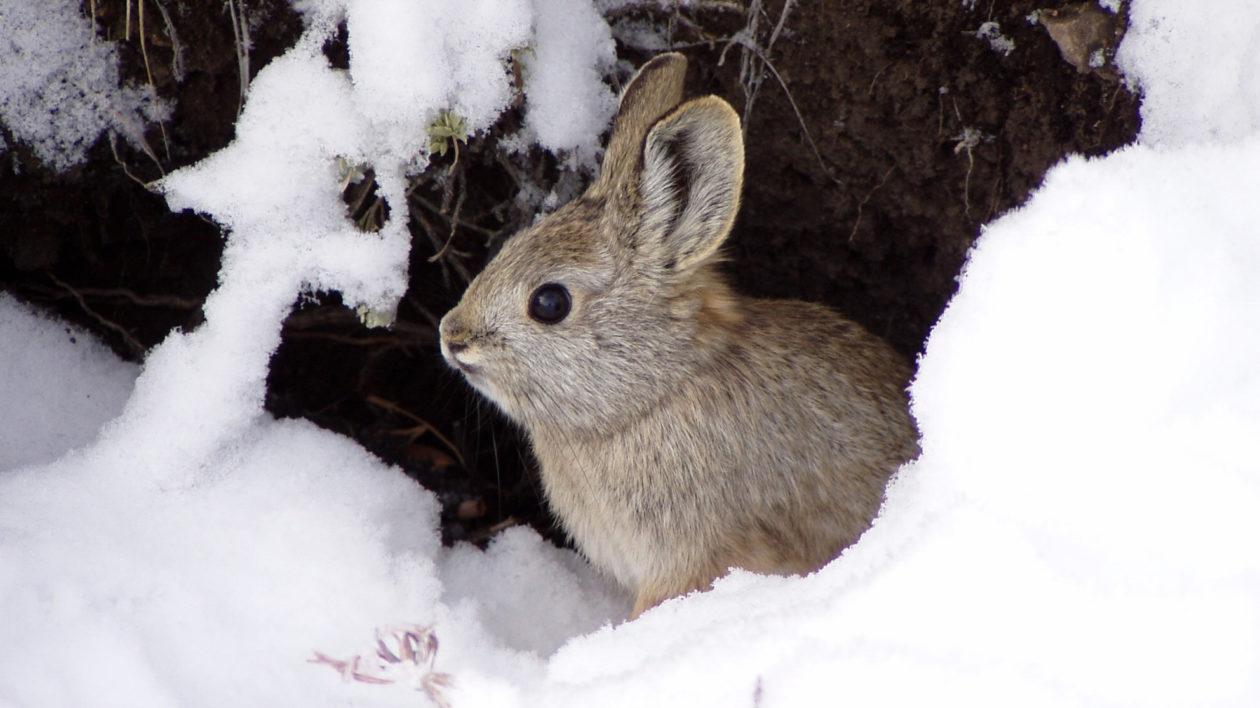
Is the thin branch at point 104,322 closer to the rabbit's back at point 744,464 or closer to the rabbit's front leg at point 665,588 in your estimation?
the rabbit's back at point 744,464

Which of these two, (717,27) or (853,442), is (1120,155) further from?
(717,27)

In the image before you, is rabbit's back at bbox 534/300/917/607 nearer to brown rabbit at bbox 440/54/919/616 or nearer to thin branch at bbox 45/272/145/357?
brown rabbit at bbox 440/54/919/616

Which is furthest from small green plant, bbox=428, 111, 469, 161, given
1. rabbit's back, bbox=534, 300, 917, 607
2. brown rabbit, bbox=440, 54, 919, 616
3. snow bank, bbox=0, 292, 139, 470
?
snow bank, bbox=0, 292, 139, 470

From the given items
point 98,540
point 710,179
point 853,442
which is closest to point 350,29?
point 710,179

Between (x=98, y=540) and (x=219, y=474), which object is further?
(x=219, y=474)

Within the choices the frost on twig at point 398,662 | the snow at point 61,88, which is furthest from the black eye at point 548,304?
the snow at point 61,88

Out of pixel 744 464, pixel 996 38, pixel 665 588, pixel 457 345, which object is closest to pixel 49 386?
pixel 457 345

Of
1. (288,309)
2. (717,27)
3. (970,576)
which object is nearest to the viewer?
(970,576)

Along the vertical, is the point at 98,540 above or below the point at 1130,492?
below
